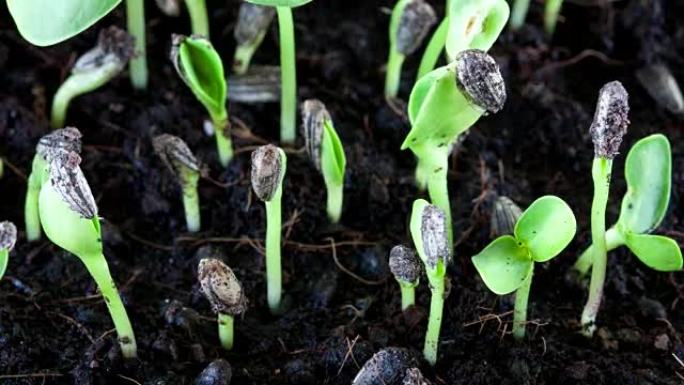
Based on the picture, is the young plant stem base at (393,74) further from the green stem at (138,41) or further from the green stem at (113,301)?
the green stem at (113,301)

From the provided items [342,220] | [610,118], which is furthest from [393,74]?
[610,118]

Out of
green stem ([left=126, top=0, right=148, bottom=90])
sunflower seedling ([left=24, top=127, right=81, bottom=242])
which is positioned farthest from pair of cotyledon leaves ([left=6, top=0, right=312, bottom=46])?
green stem ([left=126, top=0, right=148, bottom=90])

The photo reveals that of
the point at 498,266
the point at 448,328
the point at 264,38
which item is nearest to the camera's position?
the point at 498,266

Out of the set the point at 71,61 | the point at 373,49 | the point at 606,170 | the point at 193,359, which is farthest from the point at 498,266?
the point at 71,61

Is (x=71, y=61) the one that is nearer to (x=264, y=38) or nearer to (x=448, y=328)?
(x=264, y=38)

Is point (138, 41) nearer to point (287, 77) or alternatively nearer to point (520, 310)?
point (287, 77)

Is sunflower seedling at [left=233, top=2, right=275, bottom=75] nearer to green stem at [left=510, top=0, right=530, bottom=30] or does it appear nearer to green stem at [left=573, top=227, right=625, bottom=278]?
green stem at [left=510, top=0, right=530, bottom=30]

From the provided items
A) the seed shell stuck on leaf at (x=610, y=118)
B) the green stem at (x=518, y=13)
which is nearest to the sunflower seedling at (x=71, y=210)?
the seed shell stuck on leaf at (x=610, y=118)
